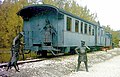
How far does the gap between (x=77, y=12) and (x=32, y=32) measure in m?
30.8

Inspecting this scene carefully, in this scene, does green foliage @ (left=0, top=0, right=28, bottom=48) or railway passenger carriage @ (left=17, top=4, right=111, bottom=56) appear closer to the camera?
railway passenger carriage @ (left=17, top=4, right=111, bottom=56)

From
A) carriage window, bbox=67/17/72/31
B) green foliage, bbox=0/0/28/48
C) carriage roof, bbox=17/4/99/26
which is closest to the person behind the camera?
carriage roof, bbox=17/4/99/26

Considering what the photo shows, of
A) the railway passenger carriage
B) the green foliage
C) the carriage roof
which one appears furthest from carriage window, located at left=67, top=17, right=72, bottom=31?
the green foliage

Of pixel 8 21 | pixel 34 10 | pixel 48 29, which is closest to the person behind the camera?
pixel 48 29

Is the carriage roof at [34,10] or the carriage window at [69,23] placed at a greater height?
the carriage roof at [34,10]

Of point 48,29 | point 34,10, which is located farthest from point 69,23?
point 34,10

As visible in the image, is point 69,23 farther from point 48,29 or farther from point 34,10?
point 34,10

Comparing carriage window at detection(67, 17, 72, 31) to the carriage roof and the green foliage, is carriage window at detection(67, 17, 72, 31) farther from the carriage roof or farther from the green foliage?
the green foliage

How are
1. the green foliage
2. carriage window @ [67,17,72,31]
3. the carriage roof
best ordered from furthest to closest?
the green foliage
carriage window @ [67,17,72,31]
the carriage roof

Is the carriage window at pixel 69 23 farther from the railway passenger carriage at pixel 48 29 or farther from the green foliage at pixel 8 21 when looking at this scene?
the green foliage at pixel 8 21

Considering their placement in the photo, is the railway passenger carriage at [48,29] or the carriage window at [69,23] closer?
the railway passenger carriage at [48,29]

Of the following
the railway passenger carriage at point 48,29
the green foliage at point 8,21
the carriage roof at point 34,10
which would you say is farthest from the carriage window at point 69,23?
the green foliage at point 8,21

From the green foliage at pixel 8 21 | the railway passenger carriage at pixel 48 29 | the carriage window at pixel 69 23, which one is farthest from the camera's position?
the green foliage at pixel 8 21

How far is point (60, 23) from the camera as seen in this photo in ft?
62.3
